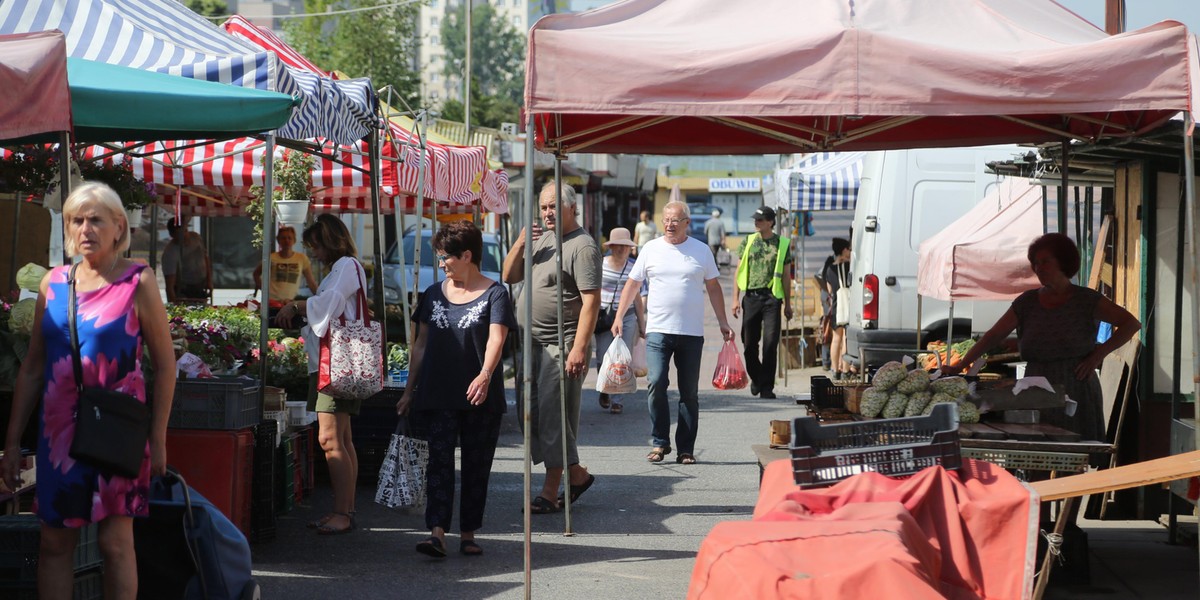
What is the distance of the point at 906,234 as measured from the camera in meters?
13.5

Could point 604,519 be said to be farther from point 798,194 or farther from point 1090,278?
point 798,194

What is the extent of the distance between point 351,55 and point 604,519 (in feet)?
115

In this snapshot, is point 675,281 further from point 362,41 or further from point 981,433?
point 362,41

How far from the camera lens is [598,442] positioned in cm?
1132

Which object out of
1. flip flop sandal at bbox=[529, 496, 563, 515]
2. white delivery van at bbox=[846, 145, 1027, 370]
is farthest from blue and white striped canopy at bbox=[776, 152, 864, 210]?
flip flop sandal at bbox=[529, 496, 563, 515]

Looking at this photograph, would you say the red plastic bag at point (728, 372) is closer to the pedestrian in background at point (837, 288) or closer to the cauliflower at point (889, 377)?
the cauliflower at point (889, 377)

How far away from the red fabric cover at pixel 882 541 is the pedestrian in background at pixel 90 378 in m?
2.14

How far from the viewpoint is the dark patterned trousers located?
673cm

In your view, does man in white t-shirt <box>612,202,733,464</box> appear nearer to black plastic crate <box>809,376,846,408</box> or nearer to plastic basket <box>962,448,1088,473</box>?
black plastic crate <box>809,376,846,408</box>

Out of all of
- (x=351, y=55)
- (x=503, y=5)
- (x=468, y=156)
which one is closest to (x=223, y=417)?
(x=468, y=156)

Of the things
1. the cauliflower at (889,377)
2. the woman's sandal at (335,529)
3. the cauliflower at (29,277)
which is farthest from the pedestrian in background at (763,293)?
the cauliflower at (29,277)

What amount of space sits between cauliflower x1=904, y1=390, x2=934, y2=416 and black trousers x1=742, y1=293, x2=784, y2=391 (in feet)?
25.7

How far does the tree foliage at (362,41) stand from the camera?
133 ft

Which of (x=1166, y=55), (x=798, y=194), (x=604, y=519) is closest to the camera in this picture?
(x=1166, y=55)
